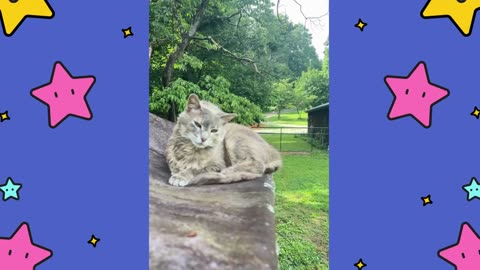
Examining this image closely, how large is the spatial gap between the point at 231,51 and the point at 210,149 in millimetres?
650

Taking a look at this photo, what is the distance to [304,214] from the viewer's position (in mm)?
2654

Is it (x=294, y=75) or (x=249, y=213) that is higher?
(x=294, y=75)

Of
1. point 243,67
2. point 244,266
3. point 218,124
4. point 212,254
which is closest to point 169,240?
point 212,254

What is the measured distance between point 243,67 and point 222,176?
71 cm

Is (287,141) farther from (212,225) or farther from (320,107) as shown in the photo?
(212,225)

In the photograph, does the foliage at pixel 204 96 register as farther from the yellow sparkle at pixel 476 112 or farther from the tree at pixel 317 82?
the yellow sparkle at pixel 476 112

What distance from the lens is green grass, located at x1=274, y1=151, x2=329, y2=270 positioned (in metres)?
2.59

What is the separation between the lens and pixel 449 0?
2.56 m

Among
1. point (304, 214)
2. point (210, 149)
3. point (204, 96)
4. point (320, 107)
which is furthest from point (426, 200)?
point (204, 96)

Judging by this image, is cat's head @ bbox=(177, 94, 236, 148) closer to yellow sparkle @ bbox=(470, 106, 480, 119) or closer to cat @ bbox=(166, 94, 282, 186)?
cat @ bbox=(166, 94, 282, 186)

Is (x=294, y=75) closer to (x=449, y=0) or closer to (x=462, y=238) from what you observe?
(x=449, y=0)

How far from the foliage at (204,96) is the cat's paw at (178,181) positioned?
16.1 inches

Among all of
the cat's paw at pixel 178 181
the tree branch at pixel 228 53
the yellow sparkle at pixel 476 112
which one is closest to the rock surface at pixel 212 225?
the cat's paw at pixel 178 181

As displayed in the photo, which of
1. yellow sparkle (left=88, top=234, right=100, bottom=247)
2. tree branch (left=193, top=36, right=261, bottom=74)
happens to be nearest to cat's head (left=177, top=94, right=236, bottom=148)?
tree branch (left=193, top=36, right=261, bottom=74)
